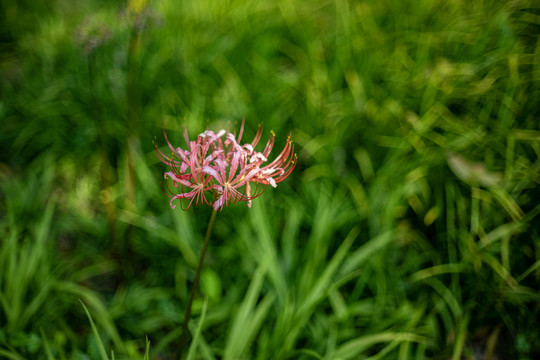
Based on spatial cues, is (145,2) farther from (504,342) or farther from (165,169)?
(504,342)

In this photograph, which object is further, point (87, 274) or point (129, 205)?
point (129, 205)

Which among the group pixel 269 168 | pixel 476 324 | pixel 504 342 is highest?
pixel 269 168

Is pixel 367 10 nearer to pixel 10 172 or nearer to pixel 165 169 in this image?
pixel 165 169

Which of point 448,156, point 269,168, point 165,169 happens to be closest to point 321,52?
point 448,156

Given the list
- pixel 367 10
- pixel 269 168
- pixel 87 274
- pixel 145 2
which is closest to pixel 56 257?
pixel 87 274

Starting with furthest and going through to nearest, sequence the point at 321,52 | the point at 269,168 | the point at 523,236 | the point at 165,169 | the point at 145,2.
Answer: the point at 321,52, the point at 165,169, the point at 523,236, the point at 145,2, the point at 269,168

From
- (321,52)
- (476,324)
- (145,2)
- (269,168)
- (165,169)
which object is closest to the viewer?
(269,168)

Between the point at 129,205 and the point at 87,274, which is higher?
the point at 129,205
